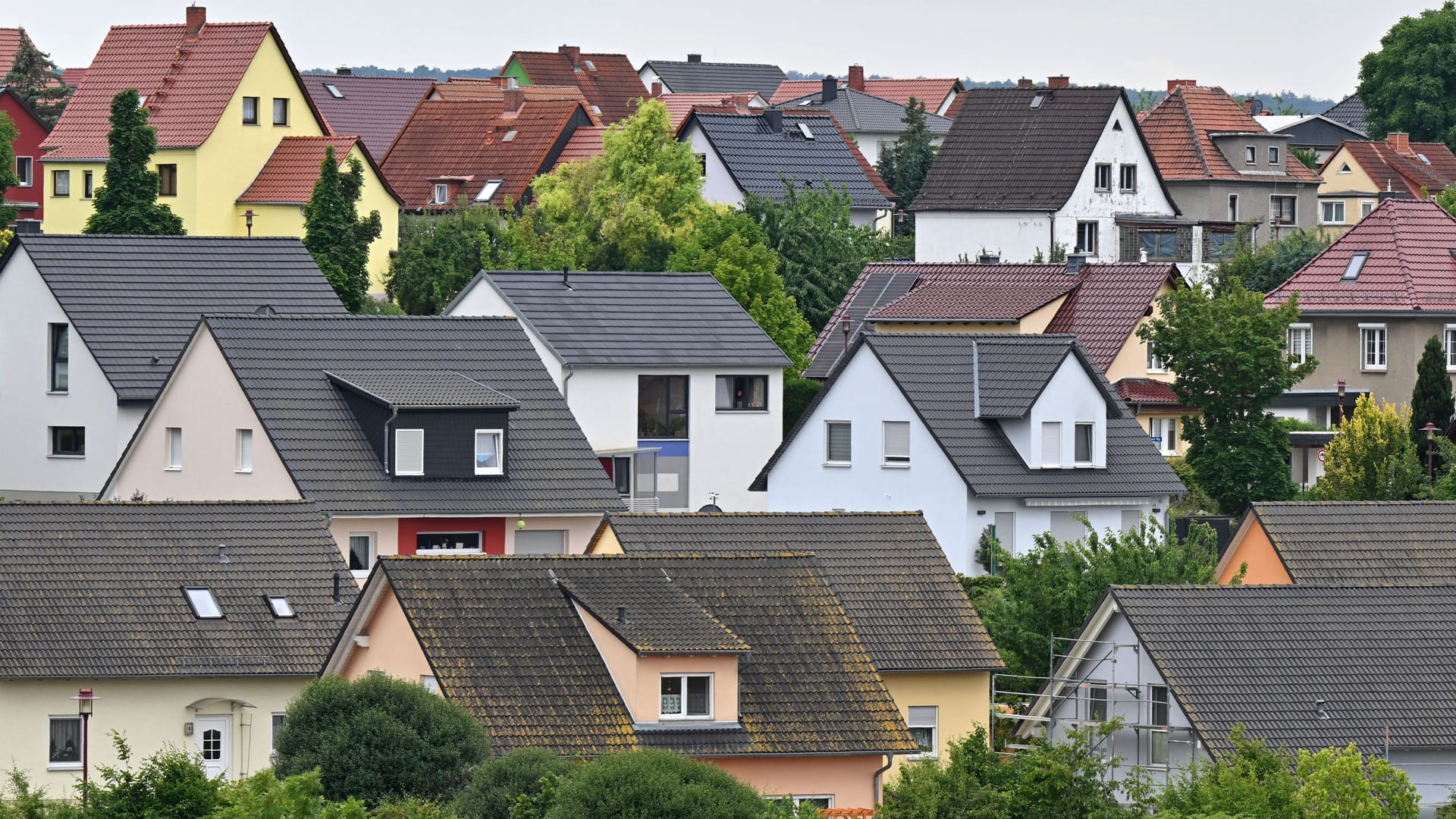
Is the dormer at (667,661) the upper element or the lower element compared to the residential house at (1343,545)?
lower

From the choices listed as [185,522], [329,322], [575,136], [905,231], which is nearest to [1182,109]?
[905,231]

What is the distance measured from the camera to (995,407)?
189 feet

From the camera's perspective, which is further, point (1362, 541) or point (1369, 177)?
point (1369, 177)

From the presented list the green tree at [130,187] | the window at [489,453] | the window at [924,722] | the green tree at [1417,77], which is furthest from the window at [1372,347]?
the green tree at [1417,77]

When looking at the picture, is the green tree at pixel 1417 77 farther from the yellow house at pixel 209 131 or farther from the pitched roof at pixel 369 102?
the yellow house at pixel 209 131

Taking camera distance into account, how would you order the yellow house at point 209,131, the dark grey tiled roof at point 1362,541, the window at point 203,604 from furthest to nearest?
the yellow house at point 209,131
the dark grey tiled roof at point 1362,541
the window at point 203,604

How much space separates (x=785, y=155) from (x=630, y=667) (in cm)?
5644

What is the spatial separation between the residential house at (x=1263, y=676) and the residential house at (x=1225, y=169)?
152 feet

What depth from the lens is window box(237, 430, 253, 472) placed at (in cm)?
5144

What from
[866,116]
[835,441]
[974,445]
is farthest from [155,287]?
[866,116]

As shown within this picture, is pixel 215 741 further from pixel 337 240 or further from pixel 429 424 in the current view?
pixel 337 240

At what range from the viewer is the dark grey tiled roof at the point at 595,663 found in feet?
121

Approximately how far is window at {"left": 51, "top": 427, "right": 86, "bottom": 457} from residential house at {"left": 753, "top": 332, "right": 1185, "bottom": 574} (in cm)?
1242

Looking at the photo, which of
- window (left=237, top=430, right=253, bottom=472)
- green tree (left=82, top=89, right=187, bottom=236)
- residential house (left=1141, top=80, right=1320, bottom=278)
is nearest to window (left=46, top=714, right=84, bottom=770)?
window (left=237, top=430, right=253, bottom=472)
